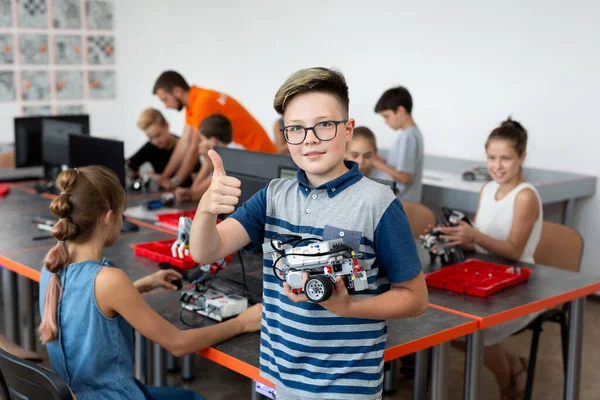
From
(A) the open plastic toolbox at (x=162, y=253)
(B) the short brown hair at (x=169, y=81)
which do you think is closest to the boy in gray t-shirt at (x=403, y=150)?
(B) the short brown hair at (x=169, y=81)

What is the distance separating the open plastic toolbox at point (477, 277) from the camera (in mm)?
2436

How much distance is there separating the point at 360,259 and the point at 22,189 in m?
3.51

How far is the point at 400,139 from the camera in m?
4.64

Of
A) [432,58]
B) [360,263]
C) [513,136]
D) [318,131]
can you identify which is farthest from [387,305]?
[432,58]

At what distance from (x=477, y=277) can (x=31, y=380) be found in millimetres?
1483

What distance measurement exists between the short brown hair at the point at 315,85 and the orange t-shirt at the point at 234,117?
324cm

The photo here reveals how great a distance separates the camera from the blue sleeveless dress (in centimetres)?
199

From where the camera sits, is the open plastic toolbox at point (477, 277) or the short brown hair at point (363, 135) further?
the short brown hair at point (363, 135)

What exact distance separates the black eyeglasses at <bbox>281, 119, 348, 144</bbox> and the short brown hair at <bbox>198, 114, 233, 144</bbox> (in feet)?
8.80

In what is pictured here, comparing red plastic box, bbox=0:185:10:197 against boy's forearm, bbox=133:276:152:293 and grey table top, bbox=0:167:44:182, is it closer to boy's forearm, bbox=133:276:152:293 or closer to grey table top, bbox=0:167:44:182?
grey table top, bbox=0:167:44:182

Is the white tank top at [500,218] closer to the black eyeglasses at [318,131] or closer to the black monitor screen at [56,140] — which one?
the black eyeglasses at [318,131]

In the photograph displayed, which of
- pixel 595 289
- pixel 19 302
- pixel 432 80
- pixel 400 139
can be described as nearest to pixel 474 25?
pixel 432 80

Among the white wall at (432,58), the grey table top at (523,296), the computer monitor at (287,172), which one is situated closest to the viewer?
the grey table top at (523,296)

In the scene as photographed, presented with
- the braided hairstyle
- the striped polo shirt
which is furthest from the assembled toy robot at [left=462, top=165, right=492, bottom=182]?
the striped polo shirt
